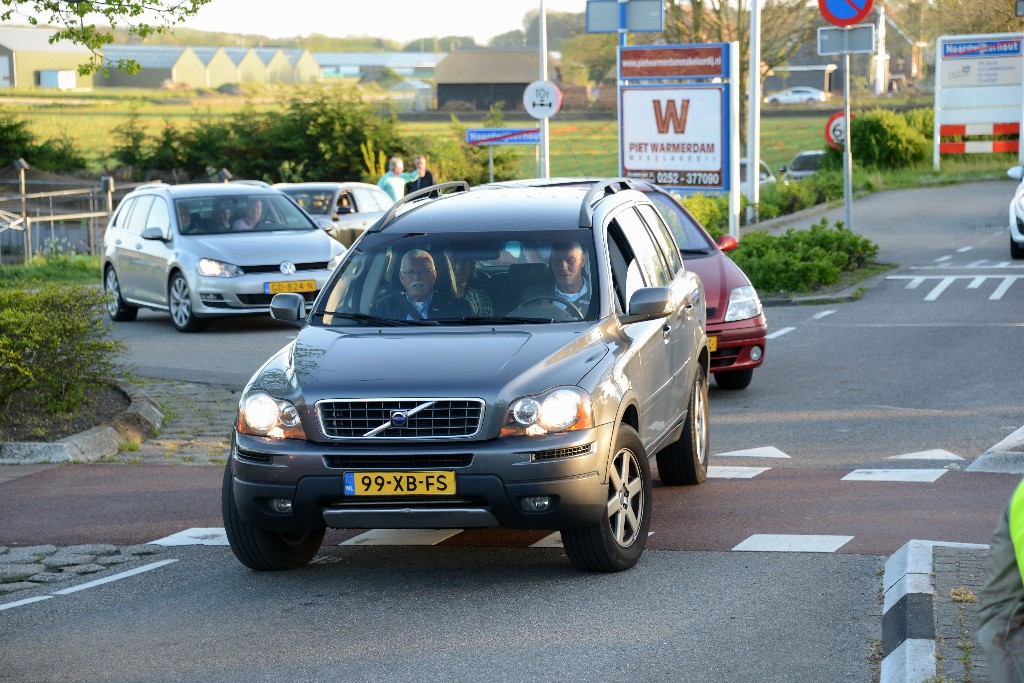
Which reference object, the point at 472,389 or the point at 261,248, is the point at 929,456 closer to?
the point at 472,389

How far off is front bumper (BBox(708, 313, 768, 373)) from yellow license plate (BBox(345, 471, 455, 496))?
6270 mm

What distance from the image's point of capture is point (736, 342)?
12531 millimetres

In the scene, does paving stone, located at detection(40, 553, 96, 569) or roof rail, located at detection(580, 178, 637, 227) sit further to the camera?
roof rail, located at detection(580, 178, 637, 227)

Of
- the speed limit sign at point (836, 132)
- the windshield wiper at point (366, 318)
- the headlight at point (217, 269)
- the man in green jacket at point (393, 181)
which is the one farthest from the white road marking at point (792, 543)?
the speed limit sign at point (836, 132)

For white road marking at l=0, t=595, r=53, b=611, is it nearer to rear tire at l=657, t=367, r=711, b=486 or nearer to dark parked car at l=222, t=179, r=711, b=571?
dark parked car at l=222, t=179, r=711, b=571

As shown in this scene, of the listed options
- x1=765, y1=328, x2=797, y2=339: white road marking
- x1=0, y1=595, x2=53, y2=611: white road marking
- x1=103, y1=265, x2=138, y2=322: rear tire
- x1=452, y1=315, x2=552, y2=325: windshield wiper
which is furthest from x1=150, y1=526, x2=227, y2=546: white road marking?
x1=103, y1=265, x2=138, y2=322: rear tire

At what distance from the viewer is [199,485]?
961cm

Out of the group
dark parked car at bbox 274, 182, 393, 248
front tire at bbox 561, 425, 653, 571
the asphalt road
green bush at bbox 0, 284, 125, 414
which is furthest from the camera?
dark parked car at bbox 274, 182, 393, 248

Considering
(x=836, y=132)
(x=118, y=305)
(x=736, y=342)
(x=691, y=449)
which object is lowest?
(x=118, y=305)

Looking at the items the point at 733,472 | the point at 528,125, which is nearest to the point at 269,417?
the point at 733,472

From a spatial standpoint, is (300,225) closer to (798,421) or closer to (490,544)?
(798,421)

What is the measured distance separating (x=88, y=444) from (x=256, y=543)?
13.1ft

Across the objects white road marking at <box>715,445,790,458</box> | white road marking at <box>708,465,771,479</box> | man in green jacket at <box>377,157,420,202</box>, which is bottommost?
white road marking at <box>715,445,790,458</box>

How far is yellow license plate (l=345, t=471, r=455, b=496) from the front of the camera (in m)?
6.50
